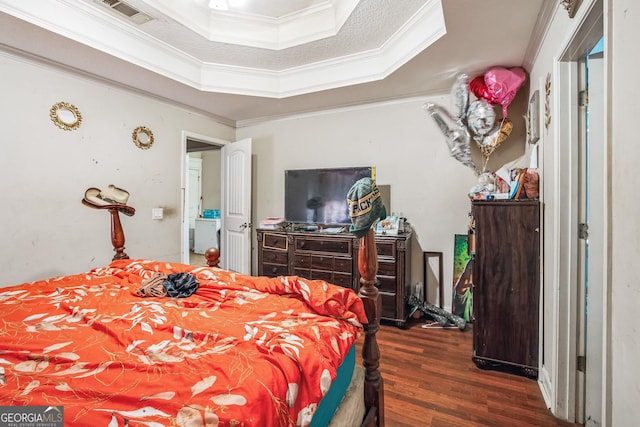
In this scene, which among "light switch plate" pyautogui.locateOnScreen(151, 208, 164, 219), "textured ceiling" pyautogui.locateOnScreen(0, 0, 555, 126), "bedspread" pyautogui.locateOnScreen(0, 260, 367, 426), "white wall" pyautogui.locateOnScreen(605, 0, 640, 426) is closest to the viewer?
"bedspread" pyautogui.locateOnScreen(0, 260, 367, 426)

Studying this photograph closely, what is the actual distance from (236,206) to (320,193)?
4.33 ft

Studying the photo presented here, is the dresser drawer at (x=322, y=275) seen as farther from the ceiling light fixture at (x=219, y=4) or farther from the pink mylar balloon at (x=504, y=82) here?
the ceiling light fixture at (x=219, y=4)

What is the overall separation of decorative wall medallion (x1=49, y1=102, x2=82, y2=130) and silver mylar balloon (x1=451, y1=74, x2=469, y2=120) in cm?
353

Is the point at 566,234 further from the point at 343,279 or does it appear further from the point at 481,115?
the point at 343,279

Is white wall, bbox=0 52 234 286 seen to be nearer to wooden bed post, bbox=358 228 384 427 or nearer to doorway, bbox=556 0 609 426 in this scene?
wooden bed post, bbox=358 228 384 427

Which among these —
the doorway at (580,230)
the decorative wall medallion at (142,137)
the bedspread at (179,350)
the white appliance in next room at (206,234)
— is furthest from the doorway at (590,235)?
the white appliance in next room at (206,234)

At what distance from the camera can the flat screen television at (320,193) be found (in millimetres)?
3283

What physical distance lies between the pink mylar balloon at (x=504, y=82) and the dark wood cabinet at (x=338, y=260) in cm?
148

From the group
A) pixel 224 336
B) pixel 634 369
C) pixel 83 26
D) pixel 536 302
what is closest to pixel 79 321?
pixel 224 336

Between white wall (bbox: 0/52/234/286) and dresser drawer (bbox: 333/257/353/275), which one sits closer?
white wall (bbox: 0/52/234/286)

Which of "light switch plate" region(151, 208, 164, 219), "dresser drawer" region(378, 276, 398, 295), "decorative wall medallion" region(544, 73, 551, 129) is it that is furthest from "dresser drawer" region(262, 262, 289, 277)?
"decorative wall medallion" region(544, 73, 551, 129)

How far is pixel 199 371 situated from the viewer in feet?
2.69

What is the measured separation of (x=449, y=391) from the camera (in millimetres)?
1897

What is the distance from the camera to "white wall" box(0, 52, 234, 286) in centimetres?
236
